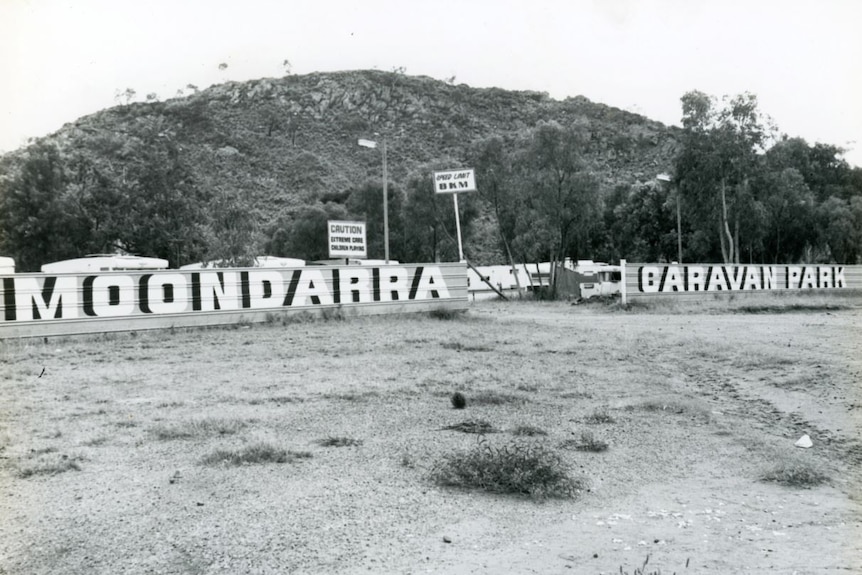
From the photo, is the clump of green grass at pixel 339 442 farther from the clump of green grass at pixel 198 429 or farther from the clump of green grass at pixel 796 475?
the clump of green grass at pixel 796 475

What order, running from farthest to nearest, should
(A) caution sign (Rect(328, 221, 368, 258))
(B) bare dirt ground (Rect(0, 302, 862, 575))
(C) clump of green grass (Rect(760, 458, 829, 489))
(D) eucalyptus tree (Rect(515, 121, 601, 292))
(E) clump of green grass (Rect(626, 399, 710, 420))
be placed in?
1. (D) eucalyptus tree (Rect(515, 121, 601, 292))
2. (A) caution sign (Rect(328, 221, 368, 258))
3. (E) clump of green grass (Rect(626, 399, 710, 420))
4. (C) clump of green grass (Rect(760, 458, 829, 489))
5. (B) bare dirt ground (Rect(0, 302, 862, 575))

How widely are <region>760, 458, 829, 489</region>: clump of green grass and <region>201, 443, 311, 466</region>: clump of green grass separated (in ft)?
12.9

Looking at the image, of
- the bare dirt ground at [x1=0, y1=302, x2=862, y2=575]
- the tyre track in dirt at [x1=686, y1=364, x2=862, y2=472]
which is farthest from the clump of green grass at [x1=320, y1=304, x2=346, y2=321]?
the tyre track in dirt at [x1=686, y1=364, x2=862, y2=472]

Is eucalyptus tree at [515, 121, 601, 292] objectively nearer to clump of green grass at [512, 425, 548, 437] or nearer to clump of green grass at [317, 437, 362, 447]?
clump of green grass at [512, 425, 548, 437]

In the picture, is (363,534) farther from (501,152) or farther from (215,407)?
(501,152)

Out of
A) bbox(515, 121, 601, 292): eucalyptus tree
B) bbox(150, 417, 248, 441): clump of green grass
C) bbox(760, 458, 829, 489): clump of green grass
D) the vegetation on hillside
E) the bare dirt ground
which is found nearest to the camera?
the bare dirt ground

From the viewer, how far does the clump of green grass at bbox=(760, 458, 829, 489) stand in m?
5.93

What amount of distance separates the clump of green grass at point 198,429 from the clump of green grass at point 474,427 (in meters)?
2.15

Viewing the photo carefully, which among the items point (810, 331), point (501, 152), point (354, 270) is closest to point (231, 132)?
point (501, 152)

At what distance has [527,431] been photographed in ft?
23.7

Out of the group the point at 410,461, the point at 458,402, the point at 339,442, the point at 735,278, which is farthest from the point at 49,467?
the point at 735,278

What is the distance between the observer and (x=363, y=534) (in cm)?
463

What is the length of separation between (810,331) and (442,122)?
104 m

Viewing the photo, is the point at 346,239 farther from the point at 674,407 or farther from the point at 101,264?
the point at 674,407
